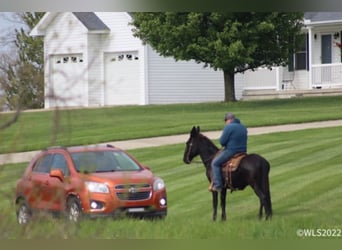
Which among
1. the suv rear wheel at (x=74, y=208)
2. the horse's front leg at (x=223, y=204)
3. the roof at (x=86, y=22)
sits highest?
the roof at (x=86, y=22)

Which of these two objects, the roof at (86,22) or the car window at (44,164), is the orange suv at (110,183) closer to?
the car window at (44,164)

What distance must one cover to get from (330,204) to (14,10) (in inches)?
221

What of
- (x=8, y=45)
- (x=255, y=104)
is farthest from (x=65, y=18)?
(x=255, y=104)

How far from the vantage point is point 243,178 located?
44.8 ft

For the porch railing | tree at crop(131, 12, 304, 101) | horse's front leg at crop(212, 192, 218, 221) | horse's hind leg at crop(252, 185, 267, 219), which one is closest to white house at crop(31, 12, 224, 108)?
tree at crop(131, 12, 304, 101)

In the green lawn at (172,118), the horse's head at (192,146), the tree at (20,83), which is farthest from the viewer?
the horse's head at (192,146)

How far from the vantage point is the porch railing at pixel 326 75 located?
16917mm

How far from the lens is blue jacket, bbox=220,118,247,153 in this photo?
13.6 m

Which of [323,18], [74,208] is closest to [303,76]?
[323,18]

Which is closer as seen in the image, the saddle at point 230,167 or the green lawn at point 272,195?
the green lawn at point 272,195

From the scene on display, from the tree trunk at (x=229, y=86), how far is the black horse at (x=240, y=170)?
7.15 feet

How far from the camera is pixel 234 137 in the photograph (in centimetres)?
1361

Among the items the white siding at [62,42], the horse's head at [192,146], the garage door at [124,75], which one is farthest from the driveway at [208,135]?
the white siding at [62,42]

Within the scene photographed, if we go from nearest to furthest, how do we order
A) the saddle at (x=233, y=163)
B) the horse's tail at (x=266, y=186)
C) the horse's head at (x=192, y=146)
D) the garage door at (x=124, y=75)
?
the saddle at (x=233, y=163) → the horse's tail at (x=266, y=186) → the horse's head at (x=192, y=146) → the garage door at (x=124, y=75)
